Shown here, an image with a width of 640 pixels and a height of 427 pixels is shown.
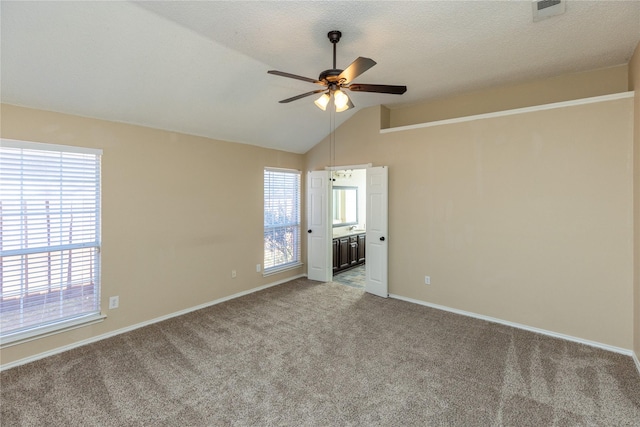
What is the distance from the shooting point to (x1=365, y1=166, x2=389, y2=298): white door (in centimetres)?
453

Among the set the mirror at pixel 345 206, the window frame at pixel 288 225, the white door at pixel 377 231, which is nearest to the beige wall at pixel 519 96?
the white door at pixel 377 231

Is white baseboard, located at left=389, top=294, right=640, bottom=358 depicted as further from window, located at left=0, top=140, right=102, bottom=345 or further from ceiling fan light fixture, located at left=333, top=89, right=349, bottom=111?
window, located at left=0, top=140, right=102, bottom=345

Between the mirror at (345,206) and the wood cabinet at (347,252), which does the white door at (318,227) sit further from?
the mirror at (345,206)

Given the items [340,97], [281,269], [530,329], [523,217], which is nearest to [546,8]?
[340,97]

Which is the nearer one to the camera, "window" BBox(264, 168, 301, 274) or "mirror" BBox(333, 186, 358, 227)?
"window" BBox(264, 168, 301, 274)

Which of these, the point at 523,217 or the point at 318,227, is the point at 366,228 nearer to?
the point at 318,227

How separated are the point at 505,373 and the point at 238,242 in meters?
3.68

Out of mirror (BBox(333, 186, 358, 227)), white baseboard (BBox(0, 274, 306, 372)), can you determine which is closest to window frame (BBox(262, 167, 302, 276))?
white baseboard (BBox(0, 274, 306, 372))

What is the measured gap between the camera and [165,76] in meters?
2.92

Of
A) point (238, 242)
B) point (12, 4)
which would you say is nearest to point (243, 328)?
point (238, 242)

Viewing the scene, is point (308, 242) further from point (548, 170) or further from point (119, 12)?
point (119, 12)

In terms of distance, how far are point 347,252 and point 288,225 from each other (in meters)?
1.47

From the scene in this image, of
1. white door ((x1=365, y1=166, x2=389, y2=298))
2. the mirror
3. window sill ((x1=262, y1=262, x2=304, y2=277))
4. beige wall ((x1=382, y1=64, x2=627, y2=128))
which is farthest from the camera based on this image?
the mirror

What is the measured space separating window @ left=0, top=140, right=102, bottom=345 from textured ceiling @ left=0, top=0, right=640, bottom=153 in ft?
1.80
